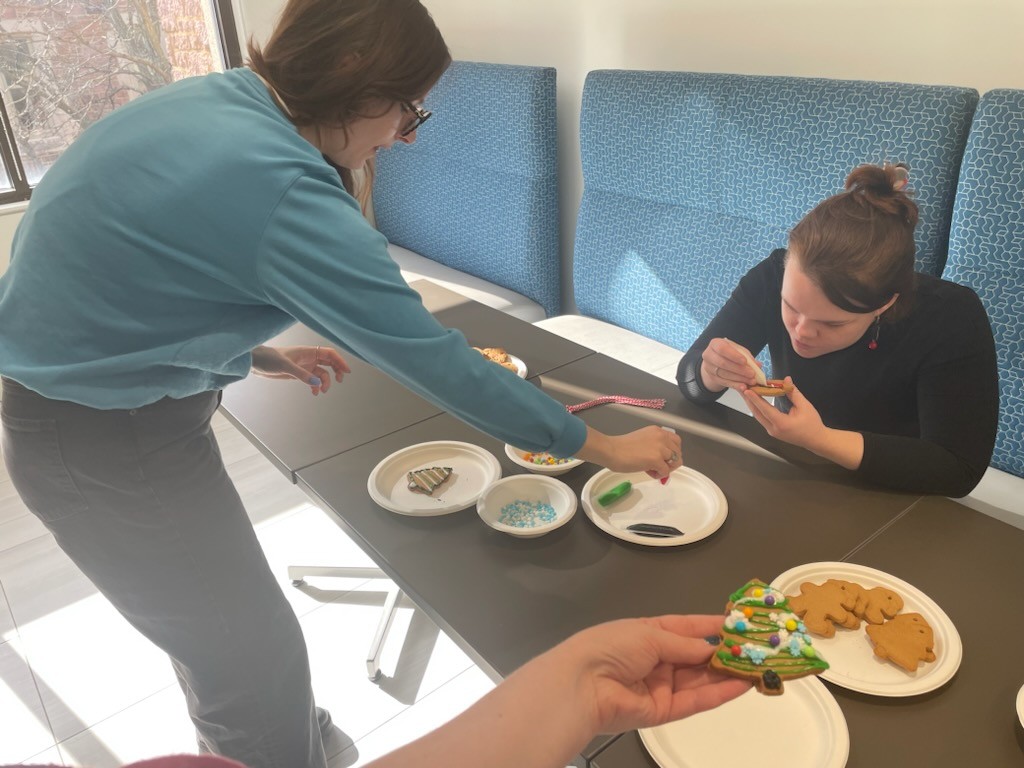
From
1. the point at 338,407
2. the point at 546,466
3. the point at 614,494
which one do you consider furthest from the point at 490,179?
the point at 614,494

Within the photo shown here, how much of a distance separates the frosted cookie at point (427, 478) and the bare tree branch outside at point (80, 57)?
124 inches

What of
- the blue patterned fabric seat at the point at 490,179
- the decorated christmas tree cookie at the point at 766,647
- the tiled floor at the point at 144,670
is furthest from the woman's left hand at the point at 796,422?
the blue patterned fabric seat at the point at 490,179

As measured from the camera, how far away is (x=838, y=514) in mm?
1166

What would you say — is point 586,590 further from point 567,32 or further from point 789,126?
point 567,32

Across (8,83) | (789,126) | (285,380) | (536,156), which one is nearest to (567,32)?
(536,156)

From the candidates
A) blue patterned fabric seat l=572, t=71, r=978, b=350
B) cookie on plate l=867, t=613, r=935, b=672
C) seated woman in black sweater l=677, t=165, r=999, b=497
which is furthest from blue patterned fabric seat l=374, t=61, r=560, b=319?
cookie on plate l=867, t=613, r=935, b=672

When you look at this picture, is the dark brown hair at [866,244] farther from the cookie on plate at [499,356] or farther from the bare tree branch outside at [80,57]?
the bare tree branch outside at [80,57]

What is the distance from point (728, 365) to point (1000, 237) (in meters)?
0.79

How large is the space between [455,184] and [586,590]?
8.02ft

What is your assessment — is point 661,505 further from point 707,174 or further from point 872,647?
point 707,174

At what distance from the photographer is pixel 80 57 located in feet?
11.5

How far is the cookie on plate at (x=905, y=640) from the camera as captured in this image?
34.6 inches

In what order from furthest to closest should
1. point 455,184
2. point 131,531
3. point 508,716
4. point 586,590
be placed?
point 455,184, point 131,531, point 586,590, point 508,716

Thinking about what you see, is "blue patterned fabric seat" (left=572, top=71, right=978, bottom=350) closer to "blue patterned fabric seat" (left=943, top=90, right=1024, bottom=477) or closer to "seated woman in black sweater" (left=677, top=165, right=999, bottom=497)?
"blue patterned fabric seat" (left=943, top=90, right=1024, bottom=477)
